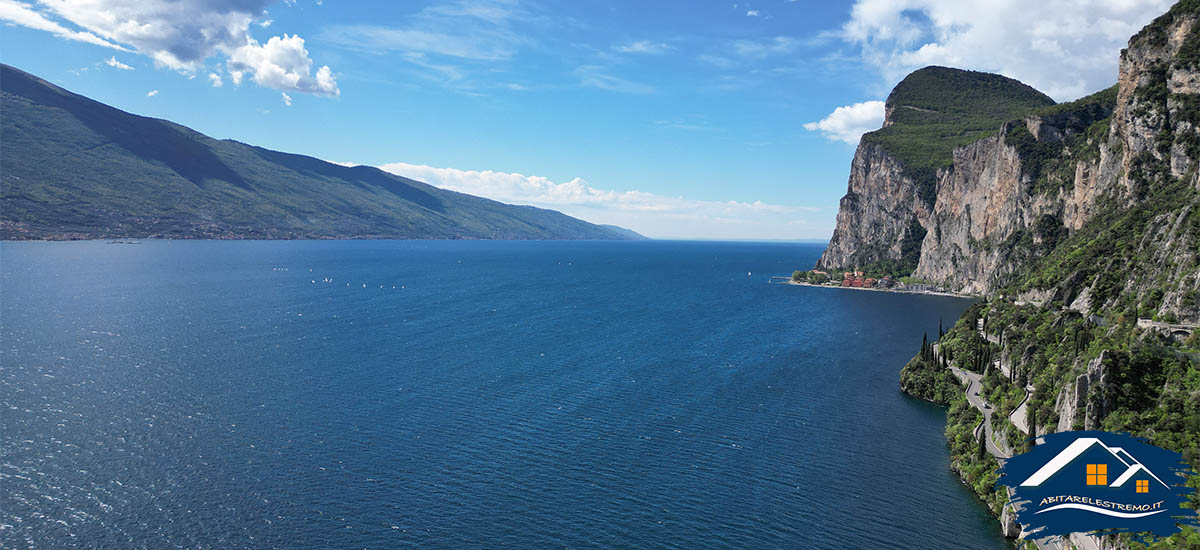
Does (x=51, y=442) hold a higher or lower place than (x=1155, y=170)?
lower

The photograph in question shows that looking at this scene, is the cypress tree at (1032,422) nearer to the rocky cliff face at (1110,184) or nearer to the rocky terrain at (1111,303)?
the rocky terrain at (1111,303)

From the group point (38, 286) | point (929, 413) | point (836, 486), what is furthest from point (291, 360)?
point (38, 286)

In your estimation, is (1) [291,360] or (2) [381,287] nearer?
(1) [291,360]

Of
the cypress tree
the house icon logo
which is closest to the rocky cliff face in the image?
the cypress tree

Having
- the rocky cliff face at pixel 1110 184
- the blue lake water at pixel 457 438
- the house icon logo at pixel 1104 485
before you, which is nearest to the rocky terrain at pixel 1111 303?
the rocky cliff face at pixel 1110 184

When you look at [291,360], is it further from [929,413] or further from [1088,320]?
[1088,320]

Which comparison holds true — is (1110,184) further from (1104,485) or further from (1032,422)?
(1104,485)

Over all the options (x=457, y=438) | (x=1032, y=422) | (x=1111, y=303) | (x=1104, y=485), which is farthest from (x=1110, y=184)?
(x=457, y=438)
